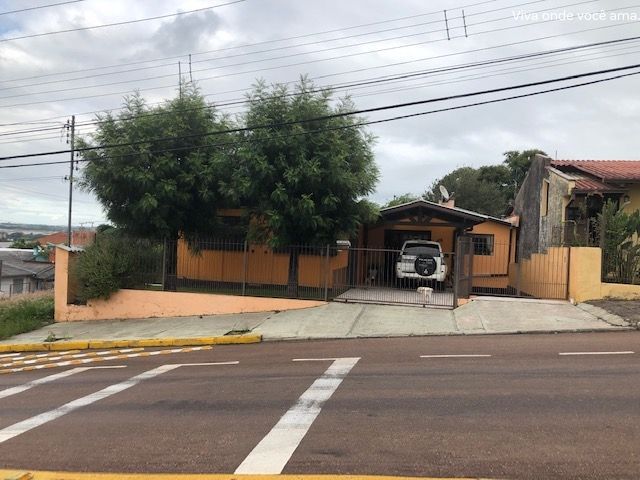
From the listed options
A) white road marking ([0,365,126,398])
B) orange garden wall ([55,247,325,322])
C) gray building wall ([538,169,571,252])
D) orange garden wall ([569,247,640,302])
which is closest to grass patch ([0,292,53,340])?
orange garden wall ([55,247,325,322])

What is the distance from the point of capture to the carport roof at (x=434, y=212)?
19594mm

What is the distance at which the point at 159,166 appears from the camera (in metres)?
16.2

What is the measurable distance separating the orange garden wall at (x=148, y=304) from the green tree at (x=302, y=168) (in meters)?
1.91

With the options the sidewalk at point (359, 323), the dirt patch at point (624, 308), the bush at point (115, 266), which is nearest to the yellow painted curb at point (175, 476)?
the sidewalk at point (359, 323)

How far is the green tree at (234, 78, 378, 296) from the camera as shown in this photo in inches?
586

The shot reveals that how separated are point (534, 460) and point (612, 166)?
18372 millimetres

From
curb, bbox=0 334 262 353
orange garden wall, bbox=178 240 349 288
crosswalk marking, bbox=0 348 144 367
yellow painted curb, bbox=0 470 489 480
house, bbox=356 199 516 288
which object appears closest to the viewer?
yellow painted curb, bbox=0 470 489 480

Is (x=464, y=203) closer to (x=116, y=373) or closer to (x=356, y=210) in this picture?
(x=356, y=210)

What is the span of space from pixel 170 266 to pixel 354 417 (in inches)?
504

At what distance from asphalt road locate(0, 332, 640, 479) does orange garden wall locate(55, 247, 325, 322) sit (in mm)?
6410

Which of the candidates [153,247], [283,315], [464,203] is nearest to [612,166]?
[283,315]

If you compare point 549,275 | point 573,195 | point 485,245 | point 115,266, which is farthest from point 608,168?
point 115,266

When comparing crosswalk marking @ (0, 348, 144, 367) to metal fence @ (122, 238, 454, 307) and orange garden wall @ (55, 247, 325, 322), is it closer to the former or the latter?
orange garden wall @ (55, 247, 325, 322)

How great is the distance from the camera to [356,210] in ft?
53.0
